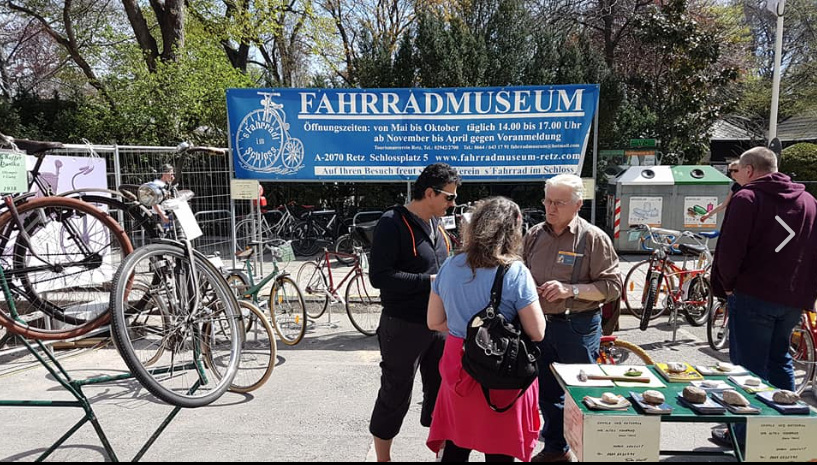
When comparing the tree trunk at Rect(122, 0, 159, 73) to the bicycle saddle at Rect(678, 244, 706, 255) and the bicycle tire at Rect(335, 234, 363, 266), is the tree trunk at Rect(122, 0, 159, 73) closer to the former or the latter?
the bicycle tire at Rect(335, 234, 363, 266)

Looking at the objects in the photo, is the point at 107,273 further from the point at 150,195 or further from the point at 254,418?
the point at 254,418

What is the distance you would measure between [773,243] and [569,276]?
130 cm

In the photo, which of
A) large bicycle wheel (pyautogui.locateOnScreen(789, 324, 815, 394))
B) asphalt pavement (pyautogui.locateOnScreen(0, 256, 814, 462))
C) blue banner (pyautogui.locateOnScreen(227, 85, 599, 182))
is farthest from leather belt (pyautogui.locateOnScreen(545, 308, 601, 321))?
blue banner (pyautogui.locateOnScreen(227, 85, 599, 182))

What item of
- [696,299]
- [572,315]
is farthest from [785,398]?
[696,299]

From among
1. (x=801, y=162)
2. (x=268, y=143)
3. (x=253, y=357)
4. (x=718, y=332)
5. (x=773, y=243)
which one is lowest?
(x=253, y=357)

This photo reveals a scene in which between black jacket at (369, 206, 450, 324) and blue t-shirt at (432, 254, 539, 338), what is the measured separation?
36 centimetres

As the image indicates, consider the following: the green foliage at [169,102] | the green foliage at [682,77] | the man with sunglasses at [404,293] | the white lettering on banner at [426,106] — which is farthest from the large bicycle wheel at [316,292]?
the green foliage at [682,77]

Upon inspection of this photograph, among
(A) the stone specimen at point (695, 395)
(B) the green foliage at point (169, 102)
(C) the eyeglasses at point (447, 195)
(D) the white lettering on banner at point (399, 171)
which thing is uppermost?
(B) the green foliage at point (169, 102)

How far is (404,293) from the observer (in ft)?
9.10

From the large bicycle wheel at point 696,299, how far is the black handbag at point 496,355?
14.7 ft

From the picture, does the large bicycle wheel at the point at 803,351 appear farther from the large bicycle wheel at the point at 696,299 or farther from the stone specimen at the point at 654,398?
the stone specimen at the point at 654,398

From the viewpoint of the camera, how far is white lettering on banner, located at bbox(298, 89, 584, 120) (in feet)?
21.1

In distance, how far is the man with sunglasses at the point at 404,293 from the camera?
2.76m

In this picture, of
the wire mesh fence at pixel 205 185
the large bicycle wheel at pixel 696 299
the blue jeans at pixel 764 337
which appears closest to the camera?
the blue jeans at pixel 764 337
